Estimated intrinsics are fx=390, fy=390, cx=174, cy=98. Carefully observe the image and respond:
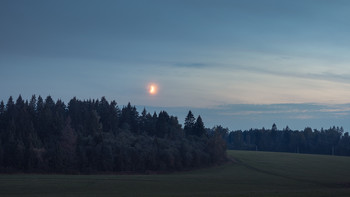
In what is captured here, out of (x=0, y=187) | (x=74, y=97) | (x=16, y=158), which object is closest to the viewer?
(x=0, y=187)

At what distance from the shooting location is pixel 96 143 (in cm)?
11138

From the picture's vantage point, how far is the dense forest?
101 meters

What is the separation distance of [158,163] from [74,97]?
6032 centimetres

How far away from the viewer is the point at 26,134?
111688 millimetres

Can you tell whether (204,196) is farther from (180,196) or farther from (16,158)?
(16,158)

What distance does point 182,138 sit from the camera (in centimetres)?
12556

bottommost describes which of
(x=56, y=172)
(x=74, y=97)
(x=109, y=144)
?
(x=56, y=172)

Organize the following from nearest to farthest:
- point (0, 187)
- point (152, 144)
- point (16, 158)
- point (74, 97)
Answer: point (0, 187)
point (16, 158)
point (152, 144)
point (74, 97)

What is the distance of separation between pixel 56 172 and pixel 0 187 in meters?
46.2

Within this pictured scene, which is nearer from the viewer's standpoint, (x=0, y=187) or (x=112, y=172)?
(x=0, y=187)

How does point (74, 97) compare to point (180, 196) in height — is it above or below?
above

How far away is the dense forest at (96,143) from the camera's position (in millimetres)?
100812

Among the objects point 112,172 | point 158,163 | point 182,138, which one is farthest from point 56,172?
point 182,138

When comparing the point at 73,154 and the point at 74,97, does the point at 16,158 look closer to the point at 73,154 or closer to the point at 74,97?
the point at 73,154
